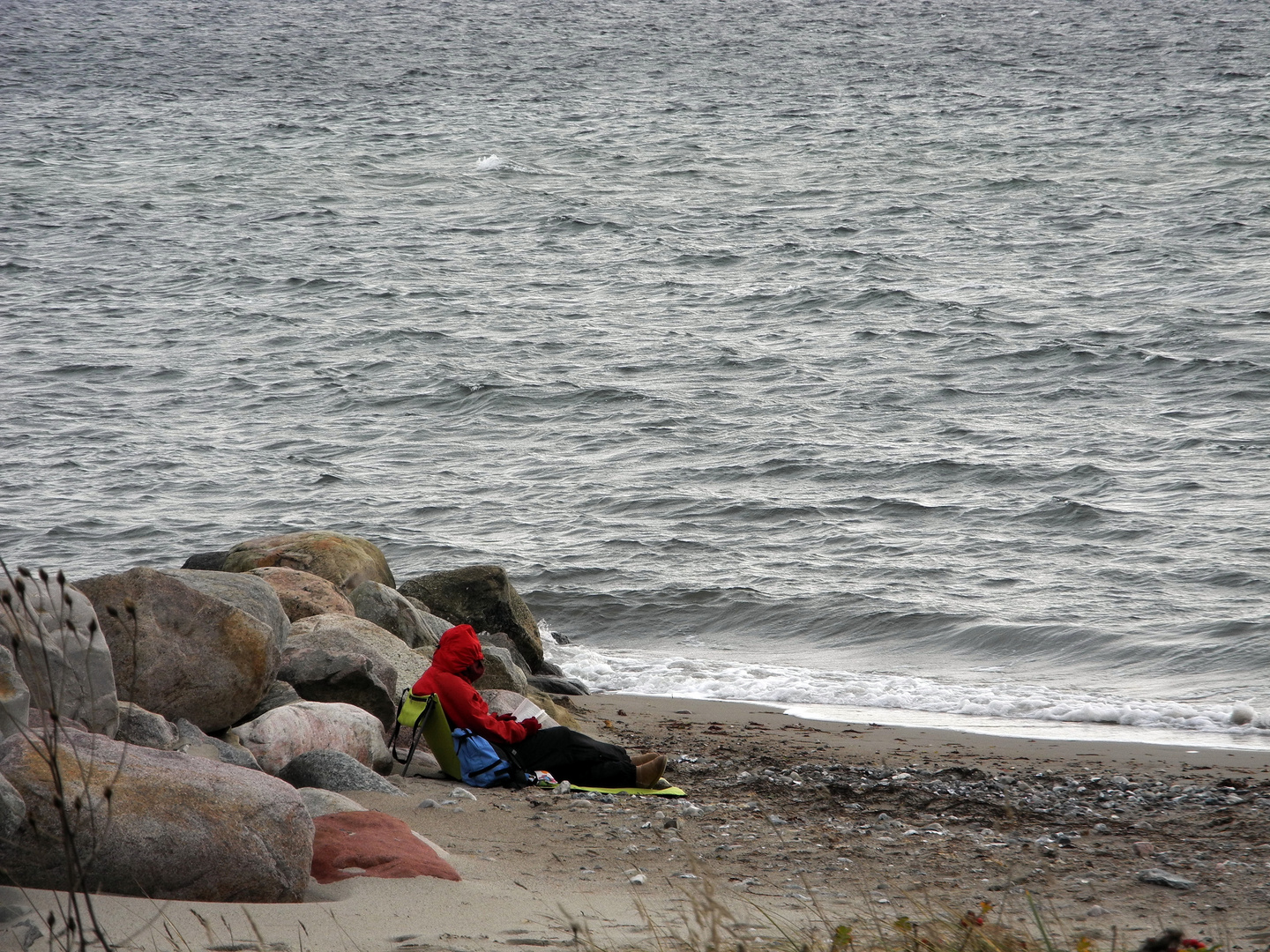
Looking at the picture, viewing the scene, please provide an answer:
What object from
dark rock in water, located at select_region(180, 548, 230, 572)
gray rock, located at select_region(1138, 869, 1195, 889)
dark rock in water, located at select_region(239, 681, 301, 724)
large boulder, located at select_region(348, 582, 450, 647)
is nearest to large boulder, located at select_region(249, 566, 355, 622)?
large boulder, located at select_region(348, 582, 450, 647)

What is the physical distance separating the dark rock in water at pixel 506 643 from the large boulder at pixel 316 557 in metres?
1.27

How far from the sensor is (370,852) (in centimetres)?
499

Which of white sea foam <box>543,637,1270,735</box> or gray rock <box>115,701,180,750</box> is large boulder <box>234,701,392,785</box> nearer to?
gray rock <box>115,701,180,750</box>

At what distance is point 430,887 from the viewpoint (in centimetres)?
477

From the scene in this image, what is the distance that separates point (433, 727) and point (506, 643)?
2.97 meters

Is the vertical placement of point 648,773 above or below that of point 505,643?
above

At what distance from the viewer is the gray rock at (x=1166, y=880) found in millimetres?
5391

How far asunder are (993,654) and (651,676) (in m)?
3.08

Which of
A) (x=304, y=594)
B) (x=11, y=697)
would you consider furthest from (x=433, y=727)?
(x=11, y=697)

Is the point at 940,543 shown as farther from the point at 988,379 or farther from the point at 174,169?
the point at 174,169

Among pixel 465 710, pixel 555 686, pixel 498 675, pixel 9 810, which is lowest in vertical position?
pixel 555 686

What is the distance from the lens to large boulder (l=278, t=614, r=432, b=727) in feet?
25.0

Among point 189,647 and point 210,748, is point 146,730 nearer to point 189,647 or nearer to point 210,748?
point 210,748

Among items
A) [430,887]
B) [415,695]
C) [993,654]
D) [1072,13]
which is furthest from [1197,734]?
[1072,13]
